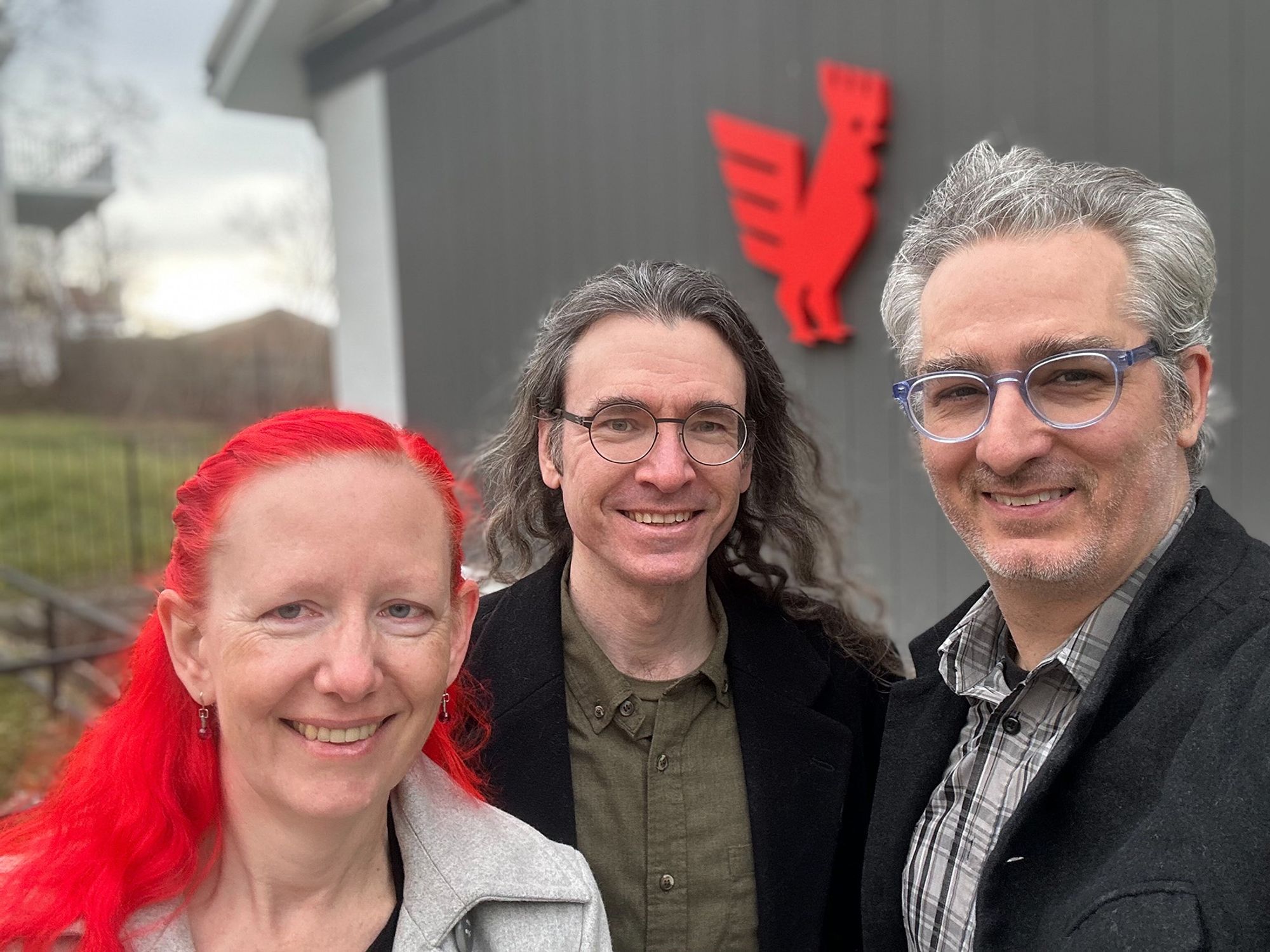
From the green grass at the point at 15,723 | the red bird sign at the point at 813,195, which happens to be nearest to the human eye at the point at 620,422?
the red bird sign at the point at 813,195

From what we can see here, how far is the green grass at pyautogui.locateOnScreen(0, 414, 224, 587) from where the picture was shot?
1241 cm

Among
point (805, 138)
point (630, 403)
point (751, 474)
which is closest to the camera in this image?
point (630, 403)

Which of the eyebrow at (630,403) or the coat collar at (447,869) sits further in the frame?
the eyebrow at (630,403)

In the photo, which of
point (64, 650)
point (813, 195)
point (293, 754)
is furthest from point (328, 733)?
point (64, 650)

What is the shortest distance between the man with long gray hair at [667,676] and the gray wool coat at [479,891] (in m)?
0.31

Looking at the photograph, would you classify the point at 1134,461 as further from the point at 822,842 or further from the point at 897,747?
the point at 822,842

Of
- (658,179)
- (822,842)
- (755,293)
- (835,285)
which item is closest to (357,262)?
(658,179)

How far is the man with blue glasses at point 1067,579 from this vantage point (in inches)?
48.6

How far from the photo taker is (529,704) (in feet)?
6.15

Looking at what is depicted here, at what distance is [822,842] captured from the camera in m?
1.89

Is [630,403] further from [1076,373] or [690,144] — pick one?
[690,144]

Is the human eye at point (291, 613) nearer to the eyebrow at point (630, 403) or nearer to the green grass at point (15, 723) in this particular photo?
the eyebrow at point (630, 403)

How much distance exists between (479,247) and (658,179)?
1818mm

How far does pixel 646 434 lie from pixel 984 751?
30.9 inches
